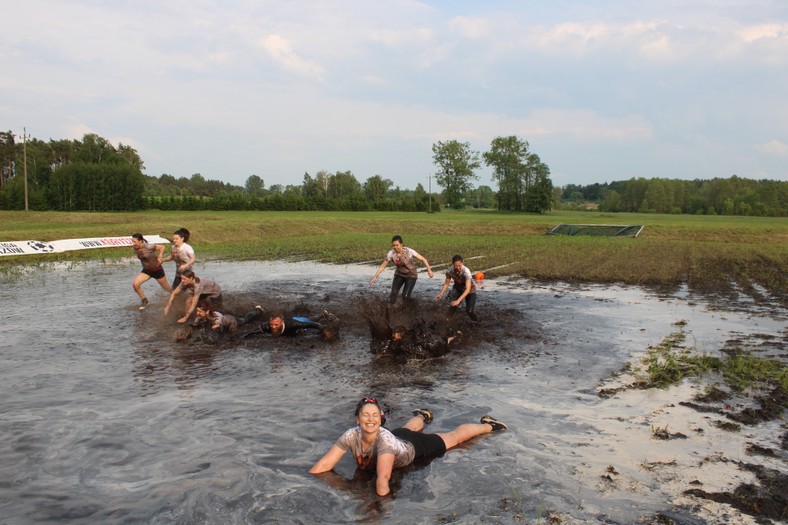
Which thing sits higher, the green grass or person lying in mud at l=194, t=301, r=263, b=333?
person lying in mud at l=194, t=301, r=263, b=333

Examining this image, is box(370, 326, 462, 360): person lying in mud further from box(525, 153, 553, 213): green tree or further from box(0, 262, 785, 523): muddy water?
box(525, 153, 553, 213): green tree

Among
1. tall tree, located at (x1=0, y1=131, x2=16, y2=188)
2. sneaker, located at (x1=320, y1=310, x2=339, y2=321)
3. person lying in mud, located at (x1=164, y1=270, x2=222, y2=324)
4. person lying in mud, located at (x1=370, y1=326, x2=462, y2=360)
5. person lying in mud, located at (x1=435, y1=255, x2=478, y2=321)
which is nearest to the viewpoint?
person lying in mud, located at (x1=370, y1=326, x2=462, y2=360)

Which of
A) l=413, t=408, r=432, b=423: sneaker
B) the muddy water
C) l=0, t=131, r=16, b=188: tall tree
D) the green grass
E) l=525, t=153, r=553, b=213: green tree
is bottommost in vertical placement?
the muddy water

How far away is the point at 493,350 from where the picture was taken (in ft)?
38.9

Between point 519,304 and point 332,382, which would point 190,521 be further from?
point 519,304

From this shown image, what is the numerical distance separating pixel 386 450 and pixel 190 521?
6.57ft

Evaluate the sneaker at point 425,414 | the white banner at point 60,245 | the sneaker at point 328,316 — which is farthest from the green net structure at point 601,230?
the sneaker at point 425,414

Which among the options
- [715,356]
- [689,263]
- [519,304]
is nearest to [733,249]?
[689,263]

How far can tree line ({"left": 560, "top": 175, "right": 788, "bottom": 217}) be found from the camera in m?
89.4

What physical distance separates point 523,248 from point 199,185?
115530 millimetres

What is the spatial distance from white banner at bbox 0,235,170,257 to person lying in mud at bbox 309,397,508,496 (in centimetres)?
2605

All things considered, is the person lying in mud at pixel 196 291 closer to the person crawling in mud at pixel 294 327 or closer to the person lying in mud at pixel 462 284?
the person crawling in mud at pixel 294 327

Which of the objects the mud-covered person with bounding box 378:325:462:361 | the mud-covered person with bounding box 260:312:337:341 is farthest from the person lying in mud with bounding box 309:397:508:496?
the mud-covered person with bounding box 260:312:337:341

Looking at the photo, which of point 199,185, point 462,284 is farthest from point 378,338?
point 199,185
